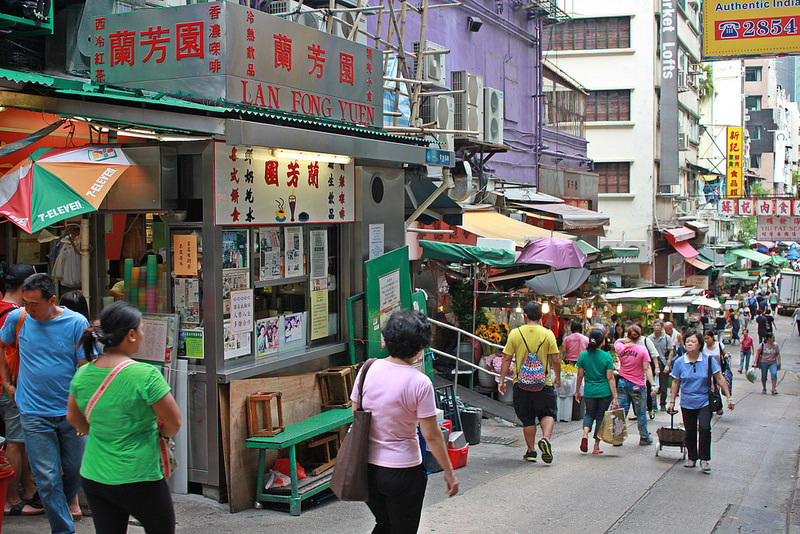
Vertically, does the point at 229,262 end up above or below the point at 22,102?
below

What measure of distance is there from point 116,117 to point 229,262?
1646 millimetres

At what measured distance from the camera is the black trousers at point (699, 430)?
9492 millimetres

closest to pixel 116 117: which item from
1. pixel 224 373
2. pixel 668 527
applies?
pixel 224 373

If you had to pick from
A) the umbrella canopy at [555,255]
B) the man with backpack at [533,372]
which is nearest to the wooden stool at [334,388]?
the man with backpack at [533,372]

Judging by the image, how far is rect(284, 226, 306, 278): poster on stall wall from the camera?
8.12 m

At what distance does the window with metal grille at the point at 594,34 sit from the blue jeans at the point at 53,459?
34.7 m

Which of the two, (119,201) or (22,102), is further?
(119,201)

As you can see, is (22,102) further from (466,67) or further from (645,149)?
(645,149)

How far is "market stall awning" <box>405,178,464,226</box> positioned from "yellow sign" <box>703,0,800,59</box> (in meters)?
4.33

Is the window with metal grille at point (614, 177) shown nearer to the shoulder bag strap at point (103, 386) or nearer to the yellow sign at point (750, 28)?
the yellow sign at point (750, 28)

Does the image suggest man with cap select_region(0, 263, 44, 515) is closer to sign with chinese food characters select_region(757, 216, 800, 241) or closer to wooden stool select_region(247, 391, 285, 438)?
wooden stool select_region(247, 391, 285, 438)

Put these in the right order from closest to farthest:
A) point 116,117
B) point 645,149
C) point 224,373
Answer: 1. point 116,117
2. point 224,373
3. point 645,149

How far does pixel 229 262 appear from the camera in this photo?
7168mm

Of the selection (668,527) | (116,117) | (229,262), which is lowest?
(668,527)
